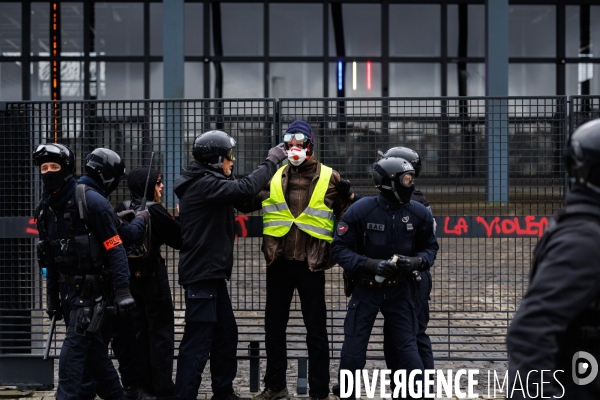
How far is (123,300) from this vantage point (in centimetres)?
506

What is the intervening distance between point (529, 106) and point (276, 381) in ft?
9.72

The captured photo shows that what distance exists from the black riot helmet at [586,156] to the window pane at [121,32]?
1528cm

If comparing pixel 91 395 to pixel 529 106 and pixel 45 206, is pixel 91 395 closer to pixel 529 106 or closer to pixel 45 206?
pixel 45 206

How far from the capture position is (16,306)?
6.30 metres

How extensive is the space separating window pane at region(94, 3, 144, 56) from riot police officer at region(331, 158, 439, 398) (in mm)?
12738

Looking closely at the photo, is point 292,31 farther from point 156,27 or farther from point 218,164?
point 218,164

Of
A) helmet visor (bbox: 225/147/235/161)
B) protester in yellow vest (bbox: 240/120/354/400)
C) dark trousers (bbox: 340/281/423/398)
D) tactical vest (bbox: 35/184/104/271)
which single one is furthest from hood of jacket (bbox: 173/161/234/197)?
dark trousers (bbox: 340/281/423/398)

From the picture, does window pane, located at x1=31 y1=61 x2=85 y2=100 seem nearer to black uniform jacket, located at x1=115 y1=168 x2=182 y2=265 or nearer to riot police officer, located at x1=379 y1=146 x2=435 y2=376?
black uniform jacket, located at x1=115 y1=168 x2=182 y2=265

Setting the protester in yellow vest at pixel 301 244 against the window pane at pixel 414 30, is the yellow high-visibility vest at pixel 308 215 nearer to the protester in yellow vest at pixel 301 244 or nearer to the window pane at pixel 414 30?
the protester in yellow vest at pixel 301 244

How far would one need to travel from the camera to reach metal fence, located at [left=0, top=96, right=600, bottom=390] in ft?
19.8

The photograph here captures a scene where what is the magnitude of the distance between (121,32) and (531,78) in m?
9.38

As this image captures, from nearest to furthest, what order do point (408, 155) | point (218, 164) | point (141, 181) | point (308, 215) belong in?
1. point (408, 155)
2. point (218, 164)
3. point (308, 215)
4. point (141, 181)

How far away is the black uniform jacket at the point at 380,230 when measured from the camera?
520 centimetres

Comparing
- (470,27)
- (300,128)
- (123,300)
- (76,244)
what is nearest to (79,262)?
(76,244)
